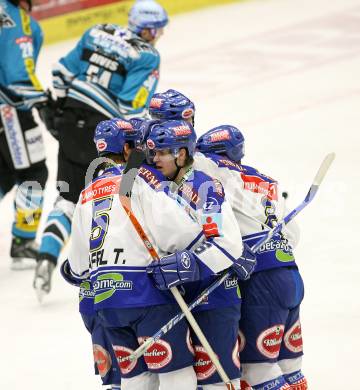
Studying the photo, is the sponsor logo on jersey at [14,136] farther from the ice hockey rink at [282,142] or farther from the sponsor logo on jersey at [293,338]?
the sponsor logo on jersey at [293,338]

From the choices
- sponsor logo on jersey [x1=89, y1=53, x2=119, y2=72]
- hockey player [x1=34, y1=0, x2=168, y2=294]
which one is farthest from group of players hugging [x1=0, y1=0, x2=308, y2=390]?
sponsor logo on jersey [x1=89, y1=53, x2=119, y2=72]

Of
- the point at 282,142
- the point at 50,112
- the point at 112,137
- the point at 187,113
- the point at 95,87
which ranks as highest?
the point at 112,137

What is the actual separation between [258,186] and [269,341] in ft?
2.01

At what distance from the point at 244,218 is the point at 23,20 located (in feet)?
10.1

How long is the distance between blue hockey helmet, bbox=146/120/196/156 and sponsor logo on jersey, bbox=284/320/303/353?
90 cm

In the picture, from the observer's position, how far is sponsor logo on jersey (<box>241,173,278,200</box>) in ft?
14.8

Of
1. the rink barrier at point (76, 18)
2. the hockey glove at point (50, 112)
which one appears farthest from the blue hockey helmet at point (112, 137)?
the rink barrier at point (76, 18)

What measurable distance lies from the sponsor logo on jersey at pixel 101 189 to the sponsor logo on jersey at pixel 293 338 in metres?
1.01

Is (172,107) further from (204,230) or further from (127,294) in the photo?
(127,294)

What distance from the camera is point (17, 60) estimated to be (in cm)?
700

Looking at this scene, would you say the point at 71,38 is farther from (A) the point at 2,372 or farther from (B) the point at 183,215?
(B) the point at 183,215

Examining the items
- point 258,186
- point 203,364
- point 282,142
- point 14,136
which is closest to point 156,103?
point 258,186

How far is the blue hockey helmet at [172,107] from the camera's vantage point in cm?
479

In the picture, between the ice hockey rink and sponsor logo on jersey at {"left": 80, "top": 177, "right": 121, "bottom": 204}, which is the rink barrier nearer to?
the ice hockey rink
